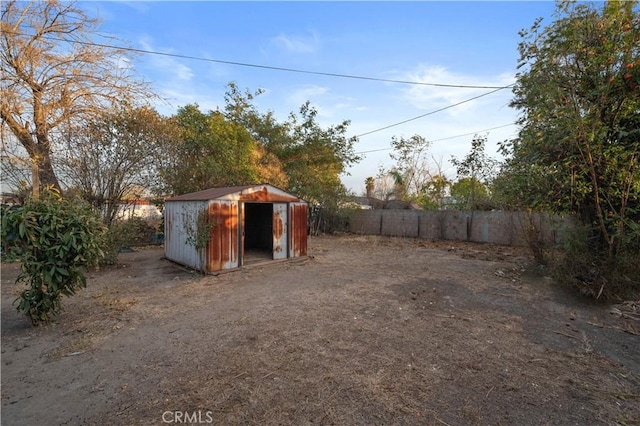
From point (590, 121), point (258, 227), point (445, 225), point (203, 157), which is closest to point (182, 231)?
point (258, 227)

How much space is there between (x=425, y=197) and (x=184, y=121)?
12.6 meters

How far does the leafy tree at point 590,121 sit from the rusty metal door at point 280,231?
17.8 feet

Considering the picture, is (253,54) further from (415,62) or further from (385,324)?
(385,324)

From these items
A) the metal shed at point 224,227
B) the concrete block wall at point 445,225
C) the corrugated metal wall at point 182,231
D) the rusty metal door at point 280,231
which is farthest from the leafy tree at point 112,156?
the concrete block wall at point 445,225

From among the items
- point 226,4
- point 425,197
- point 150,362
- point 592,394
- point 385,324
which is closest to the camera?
point 592,394

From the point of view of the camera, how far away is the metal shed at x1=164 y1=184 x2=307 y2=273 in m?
6.45

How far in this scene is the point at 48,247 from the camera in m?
3.50

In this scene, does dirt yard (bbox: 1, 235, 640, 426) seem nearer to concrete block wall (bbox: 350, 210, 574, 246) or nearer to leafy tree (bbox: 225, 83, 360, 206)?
concrete block wall (bbox: 350, 210, 574, 246)

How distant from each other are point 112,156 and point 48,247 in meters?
6.27

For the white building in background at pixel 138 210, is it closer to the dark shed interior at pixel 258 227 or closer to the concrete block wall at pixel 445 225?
the dark shed interior at pixel 258 227

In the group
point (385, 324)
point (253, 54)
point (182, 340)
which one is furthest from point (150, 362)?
point (253, 54)

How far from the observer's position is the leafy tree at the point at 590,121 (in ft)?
14.1

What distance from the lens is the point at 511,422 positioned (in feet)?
6.73

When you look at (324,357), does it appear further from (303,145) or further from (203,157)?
(303,145)
